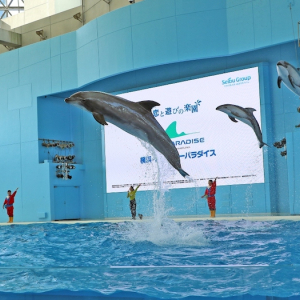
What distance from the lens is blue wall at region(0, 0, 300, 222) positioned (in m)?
16.7

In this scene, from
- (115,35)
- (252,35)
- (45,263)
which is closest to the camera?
(45,263)

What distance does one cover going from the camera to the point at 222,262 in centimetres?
667

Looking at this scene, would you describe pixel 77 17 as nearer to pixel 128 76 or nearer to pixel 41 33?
pixel 41 33

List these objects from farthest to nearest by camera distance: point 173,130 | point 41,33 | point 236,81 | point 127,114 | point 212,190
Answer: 1. point 41,33
2. point 173,130
3. point 236,81
4. point 212,190
5. point 127,114

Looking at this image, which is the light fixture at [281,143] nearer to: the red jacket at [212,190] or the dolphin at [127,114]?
the red jacket at [212,190]

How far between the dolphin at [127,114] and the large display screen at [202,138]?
7.39 meters

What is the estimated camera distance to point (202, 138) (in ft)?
59.3

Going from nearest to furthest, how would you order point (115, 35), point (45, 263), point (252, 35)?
point (45, 263) < point (252, 35) < point (115, 35)

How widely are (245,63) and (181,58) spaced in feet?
7.65

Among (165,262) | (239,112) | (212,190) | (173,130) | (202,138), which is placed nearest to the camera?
(165,262)

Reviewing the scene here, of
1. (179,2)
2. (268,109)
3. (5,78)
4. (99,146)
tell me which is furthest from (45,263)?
(5,78)

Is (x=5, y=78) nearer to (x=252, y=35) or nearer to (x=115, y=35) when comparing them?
(x=115, y=35)

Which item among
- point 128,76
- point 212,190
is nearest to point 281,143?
point 212,190

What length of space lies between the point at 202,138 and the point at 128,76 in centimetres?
484
